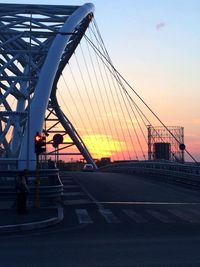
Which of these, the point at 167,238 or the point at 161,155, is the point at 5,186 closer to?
the point at 167,238

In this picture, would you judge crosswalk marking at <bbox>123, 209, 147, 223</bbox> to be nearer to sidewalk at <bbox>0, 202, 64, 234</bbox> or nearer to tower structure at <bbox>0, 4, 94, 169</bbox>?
sidewalk at <bbox>0, 202, 64, 234</bbox>

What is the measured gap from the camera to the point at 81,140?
89312mm

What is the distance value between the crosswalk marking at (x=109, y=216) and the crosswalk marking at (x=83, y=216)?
0.55 meters

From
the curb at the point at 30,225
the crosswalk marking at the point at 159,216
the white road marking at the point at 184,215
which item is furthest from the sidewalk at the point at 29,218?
the white road marking at the point at 184,215

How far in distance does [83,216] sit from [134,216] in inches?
67.9

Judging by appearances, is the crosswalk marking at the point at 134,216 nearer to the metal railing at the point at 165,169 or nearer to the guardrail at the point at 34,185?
the guardrail at the point at 34,185

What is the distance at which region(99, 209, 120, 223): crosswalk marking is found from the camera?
1938 cm

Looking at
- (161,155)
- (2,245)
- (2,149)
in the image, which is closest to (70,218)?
(2,245)

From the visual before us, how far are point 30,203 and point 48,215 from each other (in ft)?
14.3

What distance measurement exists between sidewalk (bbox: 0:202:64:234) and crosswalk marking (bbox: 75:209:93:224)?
61 cm

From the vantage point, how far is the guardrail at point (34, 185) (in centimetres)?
2367

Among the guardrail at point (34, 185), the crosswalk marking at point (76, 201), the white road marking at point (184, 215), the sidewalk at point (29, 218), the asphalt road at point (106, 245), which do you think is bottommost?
the asphalt road at point (106, 245)

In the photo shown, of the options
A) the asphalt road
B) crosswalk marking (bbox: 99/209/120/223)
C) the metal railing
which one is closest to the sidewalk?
the asphalt road

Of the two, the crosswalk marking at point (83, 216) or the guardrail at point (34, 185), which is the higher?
the guardrail at point (34, 185)
